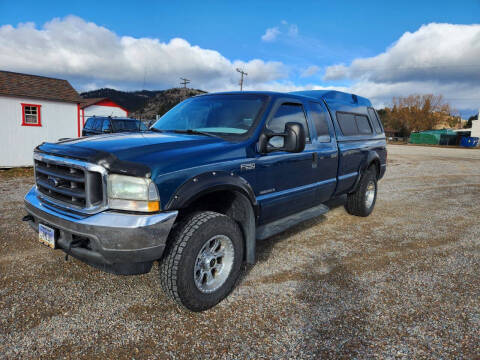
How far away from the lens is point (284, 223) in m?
3.72

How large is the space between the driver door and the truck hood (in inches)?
17.4

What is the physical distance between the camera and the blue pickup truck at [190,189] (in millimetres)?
2303

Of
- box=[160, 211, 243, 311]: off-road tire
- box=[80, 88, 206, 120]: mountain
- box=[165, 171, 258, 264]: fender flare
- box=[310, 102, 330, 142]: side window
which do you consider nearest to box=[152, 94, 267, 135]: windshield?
box=[165, 171, 258, 264]: fender flare

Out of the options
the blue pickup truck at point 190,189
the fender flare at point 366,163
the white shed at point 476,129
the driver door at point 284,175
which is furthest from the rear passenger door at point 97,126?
the white shed at point 476,129

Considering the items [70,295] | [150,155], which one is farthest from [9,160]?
[150,155]

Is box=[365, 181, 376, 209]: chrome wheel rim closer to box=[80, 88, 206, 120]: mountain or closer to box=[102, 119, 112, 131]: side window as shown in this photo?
box=[102, 119, 112, 131]: side window

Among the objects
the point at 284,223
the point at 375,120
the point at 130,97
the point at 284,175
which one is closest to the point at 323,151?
the point at 284,175

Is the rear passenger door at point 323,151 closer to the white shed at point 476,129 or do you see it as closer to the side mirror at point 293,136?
the side mirror at point 293,136

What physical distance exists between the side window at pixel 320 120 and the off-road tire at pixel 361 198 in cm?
164

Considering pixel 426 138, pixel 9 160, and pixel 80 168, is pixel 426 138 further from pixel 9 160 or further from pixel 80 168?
pixel 80 168

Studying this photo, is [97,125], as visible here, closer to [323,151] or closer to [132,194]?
[323,151]

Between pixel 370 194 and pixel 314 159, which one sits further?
pixel 370 194

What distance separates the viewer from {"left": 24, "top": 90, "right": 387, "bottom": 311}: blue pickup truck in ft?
7.55

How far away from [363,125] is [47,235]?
16.4ft
